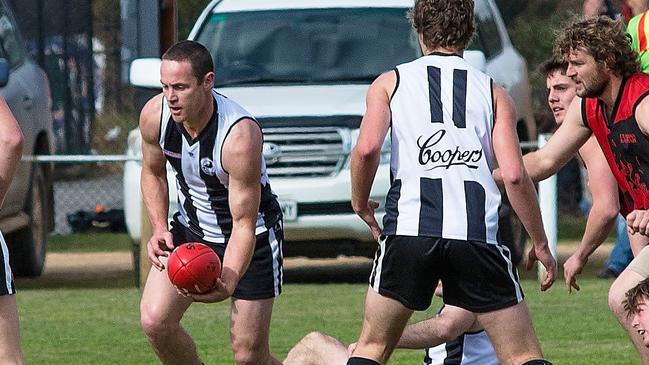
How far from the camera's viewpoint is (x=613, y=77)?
21.9 feet

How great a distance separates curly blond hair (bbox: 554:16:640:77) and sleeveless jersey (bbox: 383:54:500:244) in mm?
Result: 550

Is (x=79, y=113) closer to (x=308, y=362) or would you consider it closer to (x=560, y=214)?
(x=560, y=214)

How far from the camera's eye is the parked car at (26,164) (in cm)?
1230

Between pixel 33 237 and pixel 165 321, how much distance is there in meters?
6.33

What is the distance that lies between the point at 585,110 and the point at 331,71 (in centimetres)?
559

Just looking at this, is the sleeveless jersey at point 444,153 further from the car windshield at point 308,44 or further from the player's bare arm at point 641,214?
the car windshield at point 308,44

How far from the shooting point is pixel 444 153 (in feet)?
20.5

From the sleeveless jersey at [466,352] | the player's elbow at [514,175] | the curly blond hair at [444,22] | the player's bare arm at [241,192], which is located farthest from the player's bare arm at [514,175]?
the player's bare arm at [241,192]

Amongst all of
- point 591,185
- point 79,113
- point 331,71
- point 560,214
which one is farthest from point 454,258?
point 560,214

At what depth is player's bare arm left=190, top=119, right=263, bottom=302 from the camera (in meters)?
6.74

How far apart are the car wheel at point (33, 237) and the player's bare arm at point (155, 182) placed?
18.8ft

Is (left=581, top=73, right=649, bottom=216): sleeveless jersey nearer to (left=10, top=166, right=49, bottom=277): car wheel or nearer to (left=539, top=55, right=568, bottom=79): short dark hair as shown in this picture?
(left=539, top=55, right=568, bottom=79): short dark hair

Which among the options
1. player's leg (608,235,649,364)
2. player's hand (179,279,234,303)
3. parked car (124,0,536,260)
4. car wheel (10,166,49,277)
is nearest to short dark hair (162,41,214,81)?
player's hand (179,279,234,303)

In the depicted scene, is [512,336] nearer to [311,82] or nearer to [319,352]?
[319,352]
